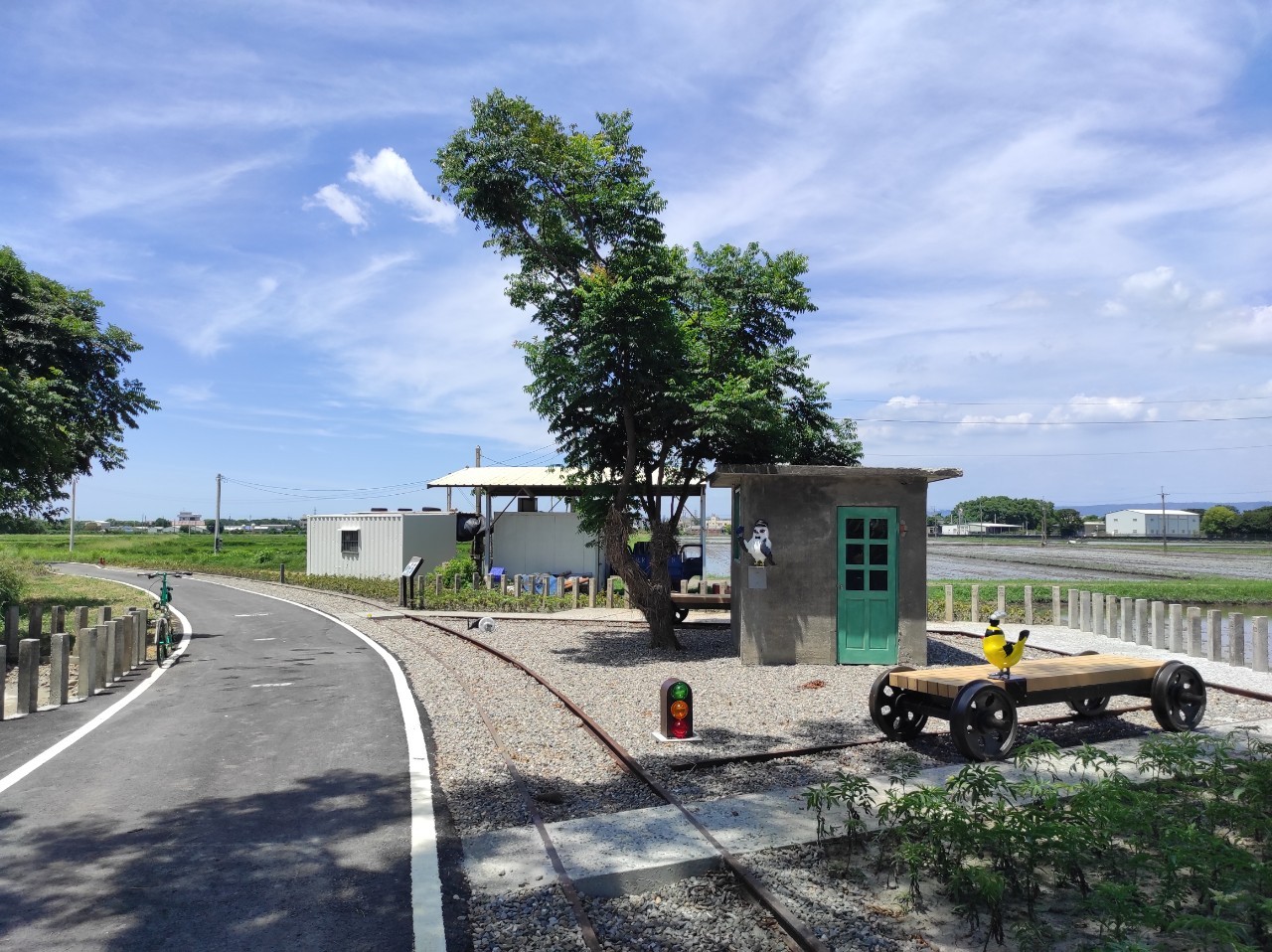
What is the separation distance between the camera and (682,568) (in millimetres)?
22453

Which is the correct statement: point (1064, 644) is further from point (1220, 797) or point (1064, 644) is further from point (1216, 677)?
point (1220, 797)

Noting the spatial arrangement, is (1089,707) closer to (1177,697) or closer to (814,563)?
(1177,697)

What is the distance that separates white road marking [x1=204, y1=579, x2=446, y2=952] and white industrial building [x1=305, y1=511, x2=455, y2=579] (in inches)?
832

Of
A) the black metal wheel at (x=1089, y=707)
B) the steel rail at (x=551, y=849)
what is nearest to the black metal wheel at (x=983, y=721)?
the black metal wheel at (x=1089, y=707)

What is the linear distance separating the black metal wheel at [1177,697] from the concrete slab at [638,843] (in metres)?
2.83

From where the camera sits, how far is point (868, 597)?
42.6ft

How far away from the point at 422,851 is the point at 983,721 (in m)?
4.93

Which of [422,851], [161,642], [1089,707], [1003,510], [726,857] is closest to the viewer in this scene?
[726,857]

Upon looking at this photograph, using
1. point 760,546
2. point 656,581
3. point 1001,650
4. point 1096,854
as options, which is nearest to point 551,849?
point 1096,854

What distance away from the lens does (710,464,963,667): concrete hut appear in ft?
42.2

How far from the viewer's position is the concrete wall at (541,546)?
26.5m

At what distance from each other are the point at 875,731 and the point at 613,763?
2991mm

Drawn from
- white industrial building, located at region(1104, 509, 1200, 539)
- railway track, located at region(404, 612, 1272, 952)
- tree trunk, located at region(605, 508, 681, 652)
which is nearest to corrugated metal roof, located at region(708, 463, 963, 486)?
tree trunk, located at region(605, 508, 681, 652)

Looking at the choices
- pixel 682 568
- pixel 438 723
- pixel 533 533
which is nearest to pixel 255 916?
pixel 438 723
